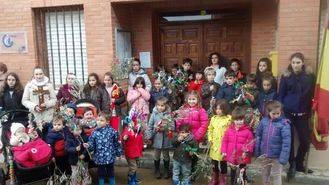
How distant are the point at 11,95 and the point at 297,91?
171 inches

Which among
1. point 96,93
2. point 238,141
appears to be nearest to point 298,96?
point 238,141

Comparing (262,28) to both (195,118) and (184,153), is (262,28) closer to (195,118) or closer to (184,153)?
(195,118)

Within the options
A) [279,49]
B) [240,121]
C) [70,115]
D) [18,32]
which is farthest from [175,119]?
[18,32]

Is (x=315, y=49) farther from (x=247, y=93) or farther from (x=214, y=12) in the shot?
(x=214, y=12)

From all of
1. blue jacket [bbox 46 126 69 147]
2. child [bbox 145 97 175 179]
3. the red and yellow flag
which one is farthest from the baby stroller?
the red and yellow flag

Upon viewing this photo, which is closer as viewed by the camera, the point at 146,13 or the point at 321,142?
the point at 321,142

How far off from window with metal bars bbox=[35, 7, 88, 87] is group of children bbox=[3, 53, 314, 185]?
A: 1776mm

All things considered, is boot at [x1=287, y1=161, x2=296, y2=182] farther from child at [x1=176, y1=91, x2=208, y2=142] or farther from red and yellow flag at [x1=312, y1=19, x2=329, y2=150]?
child at [x1=176, y1=91, x2=208, y2=142]

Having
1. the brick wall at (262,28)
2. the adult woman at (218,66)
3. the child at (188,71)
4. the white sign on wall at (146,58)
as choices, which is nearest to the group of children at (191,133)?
the adult woman at (218,66)

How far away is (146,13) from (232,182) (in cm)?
431

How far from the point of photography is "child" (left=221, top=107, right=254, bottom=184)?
450 centimetres

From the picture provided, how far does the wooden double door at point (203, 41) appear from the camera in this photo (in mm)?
7676

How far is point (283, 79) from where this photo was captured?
5.18 metres

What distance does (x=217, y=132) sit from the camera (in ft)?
15.8
